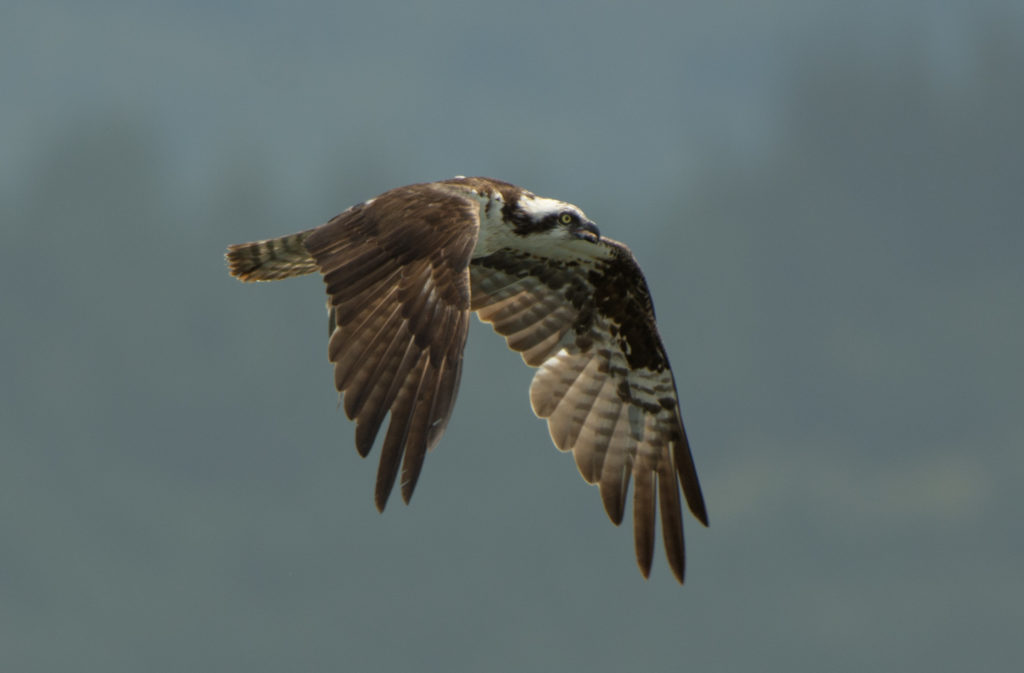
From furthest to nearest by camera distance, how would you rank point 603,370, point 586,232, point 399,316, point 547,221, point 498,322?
point 498,322 < point 603,370 < point 586,232 < point 547,221 < point 399,316

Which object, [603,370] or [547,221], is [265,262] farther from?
[603,370]

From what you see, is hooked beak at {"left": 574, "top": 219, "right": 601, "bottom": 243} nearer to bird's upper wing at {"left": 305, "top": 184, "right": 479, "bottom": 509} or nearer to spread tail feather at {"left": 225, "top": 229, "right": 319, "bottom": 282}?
bird's upper wing at {"left": 305, "top": 184, "right": 479, "bottom": 509}

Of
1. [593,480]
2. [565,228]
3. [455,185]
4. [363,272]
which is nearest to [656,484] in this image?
[593,480]

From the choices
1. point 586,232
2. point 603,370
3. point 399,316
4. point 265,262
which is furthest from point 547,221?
point 399,316

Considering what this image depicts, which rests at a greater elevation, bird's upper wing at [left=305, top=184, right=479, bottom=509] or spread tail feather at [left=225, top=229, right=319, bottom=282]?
spread tail feather at [left=225, top=229, right=319, bottom=282]

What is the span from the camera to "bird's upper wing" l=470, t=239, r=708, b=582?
13.6 meters

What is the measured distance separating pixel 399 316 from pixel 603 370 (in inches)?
A: 165

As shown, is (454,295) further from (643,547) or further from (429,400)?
(643,547)

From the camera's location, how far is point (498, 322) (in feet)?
46.4

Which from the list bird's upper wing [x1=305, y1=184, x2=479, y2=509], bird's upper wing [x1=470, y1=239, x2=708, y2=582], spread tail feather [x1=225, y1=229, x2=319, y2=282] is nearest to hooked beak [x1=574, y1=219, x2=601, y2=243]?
bird's upper wing [x1=470, y1=239, x2=708, y2=582]

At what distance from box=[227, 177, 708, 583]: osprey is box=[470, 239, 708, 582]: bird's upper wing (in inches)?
0.5

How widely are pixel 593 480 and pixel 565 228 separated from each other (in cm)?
229

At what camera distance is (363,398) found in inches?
380

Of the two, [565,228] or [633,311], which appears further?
[633,311]
